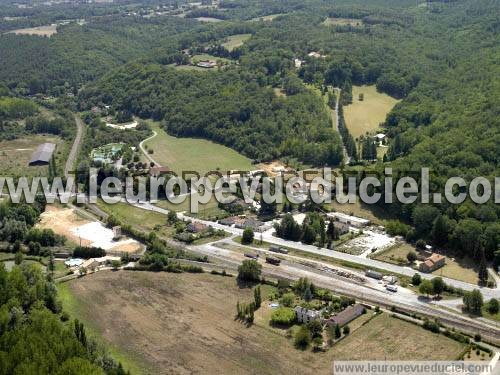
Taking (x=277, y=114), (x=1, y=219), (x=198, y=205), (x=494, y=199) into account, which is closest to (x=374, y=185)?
(x=494, y=199)

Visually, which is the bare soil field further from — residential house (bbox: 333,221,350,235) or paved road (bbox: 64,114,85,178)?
residential house (bbox: 333,221,350,235)

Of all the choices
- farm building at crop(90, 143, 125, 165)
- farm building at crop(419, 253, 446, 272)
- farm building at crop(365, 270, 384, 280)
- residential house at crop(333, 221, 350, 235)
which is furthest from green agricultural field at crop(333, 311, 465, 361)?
farm building at crop(90, 143, 125, 165)

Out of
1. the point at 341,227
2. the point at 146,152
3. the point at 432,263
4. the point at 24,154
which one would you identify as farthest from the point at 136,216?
the point at 432,263

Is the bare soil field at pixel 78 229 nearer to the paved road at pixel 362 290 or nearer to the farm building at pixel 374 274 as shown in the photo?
the paved road at pixel 362 290

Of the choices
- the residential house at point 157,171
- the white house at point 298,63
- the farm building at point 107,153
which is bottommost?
the residential house at point 157,171

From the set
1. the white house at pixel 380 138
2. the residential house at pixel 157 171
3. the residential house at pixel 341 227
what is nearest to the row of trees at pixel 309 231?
the residential house at pixel 341 227

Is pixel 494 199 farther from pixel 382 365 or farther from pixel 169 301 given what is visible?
pixel 169 301
